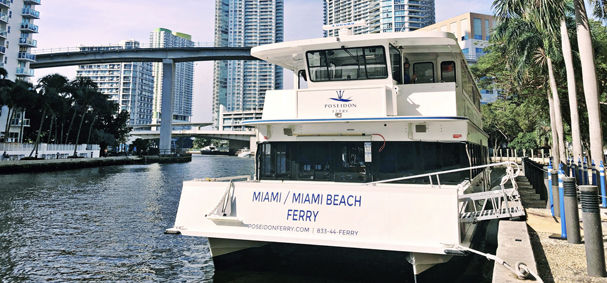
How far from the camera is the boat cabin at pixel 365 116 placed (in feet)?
25.7

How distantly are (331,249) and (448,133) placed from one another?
3459 mm

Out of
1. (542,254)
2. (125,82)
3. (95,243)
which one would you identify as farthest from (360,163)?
(125,82)

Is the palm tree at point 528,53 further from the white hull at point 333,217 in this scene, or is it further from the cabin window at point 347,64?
the white hull at point 333,217

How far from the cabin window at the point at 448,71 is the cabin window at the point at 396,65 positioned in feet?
4.35

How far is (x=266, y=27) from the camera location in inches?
7530

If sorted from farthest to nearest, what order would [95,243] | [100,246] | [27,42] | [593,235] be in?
[27,42] < [95,243] < [100,246] < [593,235]

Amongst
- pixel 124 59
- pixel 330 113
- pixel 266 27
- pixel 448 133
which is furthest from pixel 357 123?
pixel 266 27

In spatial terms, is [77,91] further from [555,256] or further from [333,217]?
[555,256]

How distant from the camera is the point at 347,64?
864cm

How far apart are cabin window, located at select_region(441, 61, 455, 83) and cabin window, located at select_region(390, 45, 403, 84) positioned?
1327 millimetres

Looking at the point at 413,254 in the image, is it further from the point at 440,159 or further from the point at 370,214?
the point at 440,159

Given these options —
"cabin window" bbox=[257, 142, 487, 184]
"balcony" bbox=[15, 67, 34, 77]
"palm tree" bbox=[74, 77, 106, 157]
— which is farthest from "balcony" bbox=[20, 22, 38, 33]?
"cabin window" bbox=[257, 142, 487, 184]

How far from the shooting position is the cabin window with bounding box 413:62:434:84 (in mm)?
9359

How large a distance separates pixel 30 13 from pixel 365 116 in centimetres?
8282
